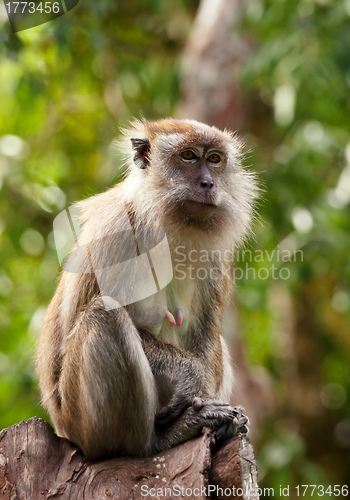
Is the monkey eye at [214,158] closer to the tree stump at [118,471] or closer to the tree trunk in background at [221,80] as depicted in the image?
the tree stump at [118,471]

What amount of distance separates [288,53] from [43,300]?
532 centimetres

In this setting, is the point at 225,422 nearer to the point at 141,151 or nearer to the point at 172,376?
the point at 172,376

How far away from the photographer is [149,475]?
4223mm

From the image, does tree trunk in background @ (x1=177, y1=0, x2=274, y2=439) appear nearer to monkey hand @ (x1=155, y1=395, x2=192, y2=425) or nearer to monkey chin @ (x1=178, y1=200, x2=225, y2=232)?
monkey chin @ (x1=178, y1=200, x2=225, y2=232)

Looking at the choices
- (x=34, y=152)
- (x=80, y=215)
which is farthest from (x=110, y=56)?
(x=80, y=215)

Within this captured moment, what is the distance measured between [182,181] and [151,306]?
1079mm

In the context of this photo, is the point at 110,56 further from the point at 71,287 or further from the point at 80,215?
the point at 71,287

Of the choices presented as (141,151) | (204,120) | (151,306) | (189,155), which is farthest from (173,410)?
(204,120)

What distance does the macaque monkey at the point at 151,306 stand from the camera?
174 inches

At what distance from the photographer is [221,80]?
994cm

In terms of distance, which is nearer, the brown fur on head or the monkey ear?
the brown fur on head

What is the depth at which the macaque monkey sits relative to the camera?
4.43 meters

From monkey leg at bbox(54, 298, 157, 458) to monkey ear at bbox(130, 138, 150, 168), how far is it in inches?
56.3

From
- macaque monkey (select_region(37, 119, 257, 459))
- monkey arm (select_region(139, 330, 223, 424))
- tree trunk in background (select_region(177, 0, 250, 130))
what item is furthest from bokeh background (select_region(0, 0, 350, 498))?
monkey arm (select_region(139, 330, 223, 424))
